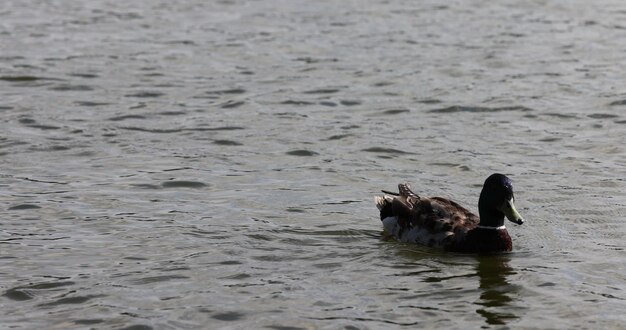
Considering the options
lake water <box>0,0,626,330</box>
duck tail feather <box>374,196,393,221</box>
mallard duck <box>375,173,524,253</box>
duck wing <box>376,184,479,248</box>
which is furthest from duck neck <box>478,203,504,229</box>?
duck tail feather <box>374,196,393,221</box>

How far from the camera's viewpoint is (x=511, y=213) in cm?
1277

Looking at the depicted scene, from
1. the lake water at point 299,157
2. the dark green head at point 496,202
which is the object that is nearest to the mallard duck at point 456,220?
the dark green head at point 496,202

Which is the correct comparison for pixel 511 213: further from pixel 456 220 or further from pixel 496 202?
pixel 456 220

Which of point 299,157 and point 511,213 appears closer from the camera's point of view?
→ point 511,213

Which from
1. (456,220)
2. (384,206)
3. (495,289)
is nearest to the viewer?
(495,289)

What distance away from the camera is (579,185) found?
49.6 feet

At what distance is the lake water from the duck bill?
0.36 m

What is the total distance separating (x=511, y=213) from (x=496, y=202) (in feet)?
0.68

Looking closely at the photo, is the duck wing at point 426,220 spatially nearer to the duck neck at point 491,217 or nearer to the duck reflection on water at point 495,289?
the duck neck at point 491,217

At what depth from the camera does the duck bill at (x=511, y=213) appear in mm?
12688

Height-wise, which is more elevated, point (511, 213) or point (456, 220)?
point (511, 213)

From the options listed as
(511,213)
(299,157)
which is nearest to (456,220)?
(511,213)

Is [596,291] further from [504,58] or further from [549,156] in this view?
[504,58]

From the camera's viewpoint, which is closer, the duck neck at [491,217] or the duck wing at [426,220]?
the duck neck at [491,217]
